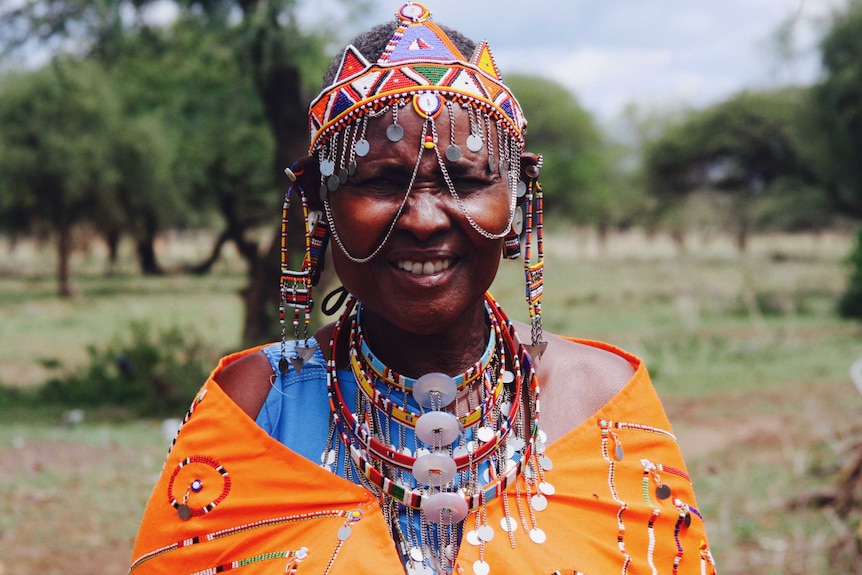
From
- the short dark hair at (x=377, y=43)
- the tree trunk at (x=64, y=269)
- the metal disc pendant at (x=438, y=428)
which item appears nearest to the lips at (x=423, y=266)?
the metal disc pendant at (x=438, y=428)

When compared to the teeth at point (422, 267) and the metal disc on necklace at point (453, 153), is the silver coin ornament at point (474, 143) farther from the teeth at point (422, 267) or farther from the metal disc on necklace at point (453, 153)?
the teeth at point (422, 267)

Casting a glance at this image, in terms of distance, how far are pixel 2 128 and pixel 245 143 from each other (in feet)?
18.7

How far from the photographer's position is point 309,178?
6.51ft

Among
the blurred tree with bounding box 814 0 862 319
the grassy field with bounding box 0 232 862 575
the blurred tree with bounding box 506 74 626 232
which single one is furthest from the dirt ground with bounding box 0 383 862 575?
the blurred tree with bounding box 506 74 626 232

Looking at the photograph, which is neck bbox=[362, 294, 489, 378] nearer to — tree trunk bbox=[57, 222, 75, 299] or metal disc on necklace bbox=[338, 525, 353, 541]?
metal disc on necklace bbox=[338, 525, 353, 541]

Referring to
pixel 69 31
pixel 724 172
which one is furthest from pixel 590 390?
pixel 724 172

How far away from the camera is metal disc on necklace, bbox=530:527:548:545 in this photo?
1816 millimetres

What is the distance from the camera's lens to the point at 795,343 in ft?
39.5

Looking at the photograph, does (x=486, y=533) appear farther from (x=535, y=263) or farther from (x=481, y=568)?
(x=535, y=263)

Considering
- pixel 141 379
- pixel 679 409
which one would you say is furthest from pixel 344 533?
pixel 141 379

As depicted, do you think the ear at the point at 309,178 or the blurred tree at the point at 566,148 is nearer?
the ear at the point at 309,178

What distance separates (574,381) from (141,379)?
7.36m

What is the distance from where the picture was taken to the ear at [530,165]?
1.99m

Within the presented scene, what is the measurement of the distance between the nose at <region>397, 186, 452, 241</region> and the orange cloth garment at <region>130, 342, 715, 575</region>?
54cm
